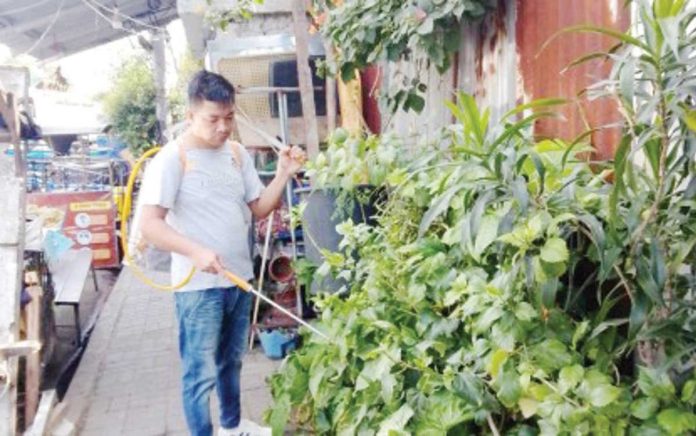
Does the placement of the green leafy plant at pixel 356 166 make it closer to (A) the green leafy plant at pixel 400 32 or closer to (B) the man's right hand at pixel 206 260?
(A) the green leafy plant at pixel 400 32

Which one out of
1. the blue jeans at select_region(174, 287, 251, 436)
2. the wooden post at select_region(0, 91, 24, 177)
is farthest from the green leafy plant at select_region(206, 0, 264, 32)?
the blue jeans at select_region(174, 287, 251, 436)

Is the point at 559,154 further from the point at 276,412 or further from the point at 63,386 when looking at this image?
the point at 63,386

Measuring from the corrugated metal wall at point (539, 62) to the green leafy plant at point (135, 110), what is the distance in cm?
1586

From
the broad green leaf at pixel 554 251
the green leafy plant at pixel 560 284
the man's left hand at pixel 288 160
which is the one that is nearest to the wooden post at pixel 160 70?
the man's left hand at pixel 288 160

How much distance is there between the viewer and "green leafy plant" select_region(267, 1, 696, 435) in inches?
57.7

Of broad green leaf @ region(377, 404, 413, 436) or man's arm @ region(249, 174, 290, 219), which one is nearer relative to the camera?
broad green leaf @ region(377, 404, 413, 436)

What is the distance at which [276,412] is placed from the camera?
10.3ft

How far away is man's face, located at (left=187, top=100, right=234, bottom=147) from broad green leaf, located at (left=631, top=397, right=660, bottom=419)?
2.06 m

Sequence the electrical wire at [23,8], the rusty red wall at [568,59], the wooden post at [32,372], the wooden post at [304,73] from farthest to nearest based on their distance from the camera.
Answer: the electrical wire at [23,8]
the wooden post at [304,73]
the wooden post at [32,372]
the rusty red wall at [568,59]

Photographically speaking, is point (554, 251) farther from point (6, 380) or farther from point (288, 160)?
point (6, 380)

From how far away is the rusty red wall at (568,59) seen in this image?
2.25 metres

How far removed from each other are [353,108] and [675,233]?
4.26m

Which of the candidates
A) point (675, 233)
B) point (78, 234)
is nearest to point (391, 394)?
point (675, 233)

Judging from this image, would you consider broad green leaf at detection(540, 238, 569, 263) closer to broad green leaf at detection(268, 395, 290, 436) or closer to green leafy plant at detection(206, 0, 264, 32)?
broad green leaf at detection(268, 395, 290, 436)
